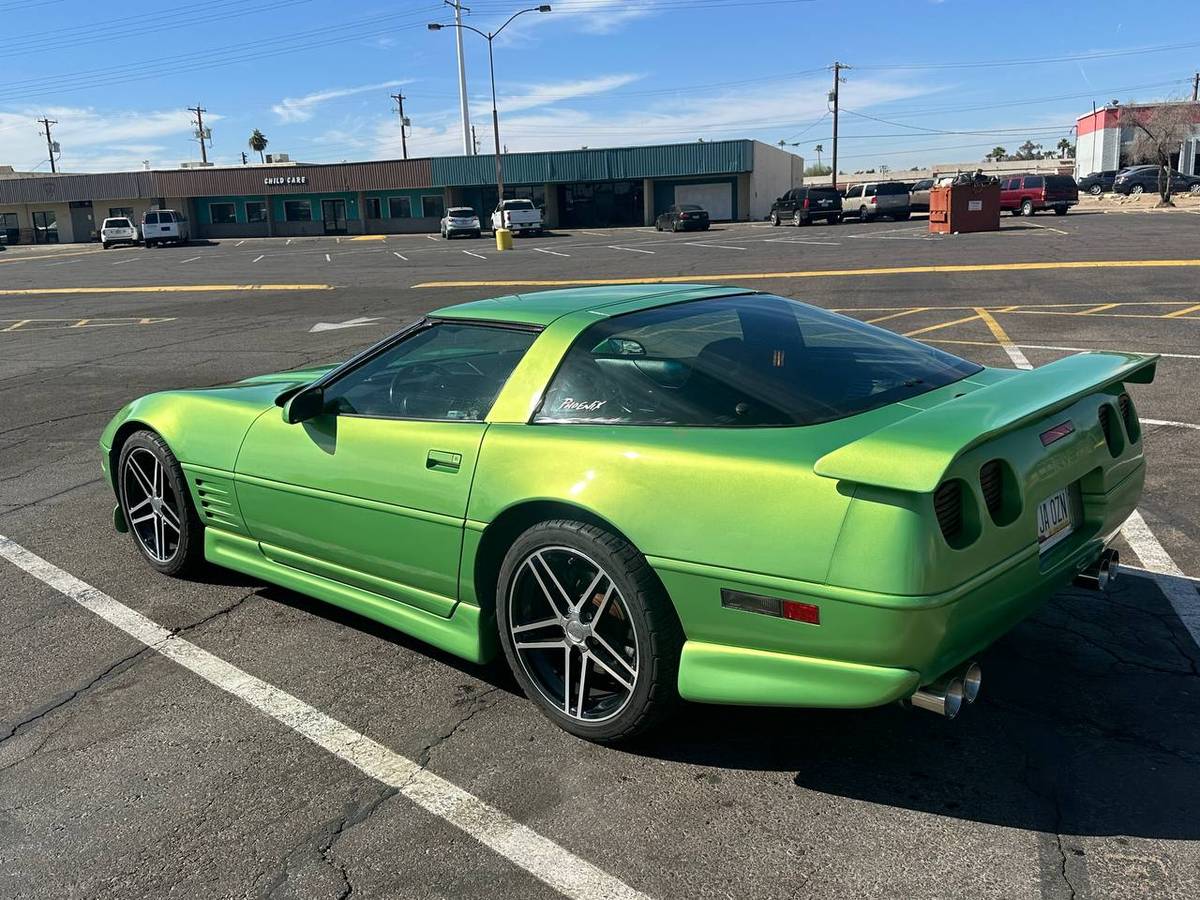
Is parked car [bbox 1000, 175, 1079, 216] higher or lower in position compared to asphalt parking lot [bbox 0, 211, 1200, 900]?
higher

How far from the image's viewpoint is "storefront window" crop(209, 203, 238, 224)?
66062 mm

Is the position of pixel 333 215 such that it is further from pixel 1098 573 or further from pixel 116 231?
pixel 1098 573

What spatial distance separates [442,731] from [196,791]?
0.76m

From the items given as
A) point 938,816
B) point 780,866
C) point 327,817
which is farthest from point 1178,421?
point 327,817

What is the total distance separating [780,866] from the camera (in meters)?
2.47

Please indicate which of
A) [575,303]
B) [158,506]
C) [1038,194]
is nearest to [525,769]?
[575,303]

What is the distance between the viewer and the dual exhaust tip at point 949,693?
254cm

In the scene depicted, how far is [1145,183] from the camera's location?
2181 inches

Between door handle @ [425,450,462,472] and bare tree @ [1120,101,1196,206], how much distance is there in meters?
57.5

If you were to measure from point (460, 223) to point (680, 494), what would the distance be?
1790 inches

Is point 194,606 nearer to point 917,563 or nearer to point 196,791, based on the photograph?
point 196,791

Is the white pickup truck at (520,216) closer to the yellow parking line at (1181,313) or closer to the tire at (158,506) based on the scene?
the yellow parking line at (1181,313)

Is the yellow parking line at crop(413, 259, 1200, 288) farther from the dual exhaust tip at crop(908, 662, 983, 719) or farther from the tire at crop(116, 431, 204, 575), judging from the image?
the dual exhaust tip at crop(908, 662, 983, 719)

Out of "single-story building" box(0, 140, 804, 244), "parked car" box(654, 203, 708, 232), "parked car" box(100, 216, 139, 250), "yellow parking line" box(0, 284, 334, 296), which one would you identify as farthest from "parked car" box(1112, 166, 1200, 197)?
"parked car" box(100, 216, 139, 250)
